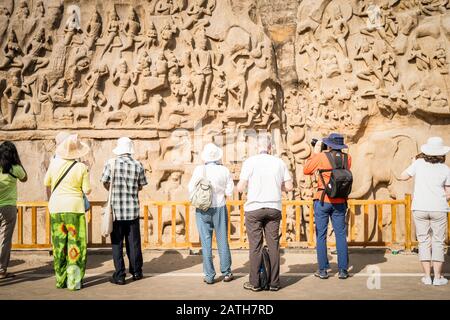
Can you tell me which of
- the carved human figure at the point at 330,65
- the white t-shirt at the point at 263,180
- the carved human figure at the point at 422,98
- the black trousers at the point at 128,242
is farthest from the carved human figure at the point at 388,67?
the black trousers at the point at 128,242

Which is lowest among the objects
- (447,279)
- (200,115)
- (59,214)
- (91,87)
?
(447,279)

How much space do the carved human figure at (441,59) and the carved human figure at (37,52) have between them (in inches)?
385

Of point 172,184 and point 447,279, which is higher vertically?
point 172,184

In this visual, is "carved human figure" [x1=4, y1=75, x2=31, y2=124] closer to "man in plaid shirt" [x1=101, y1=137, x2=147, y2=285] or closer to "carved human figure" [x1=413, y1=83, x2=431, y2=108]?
"man in plaid shirt" [x1=101, y1=137, x2=147, y2=285]

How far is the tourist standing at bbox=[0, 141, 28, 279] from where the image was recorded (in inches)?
277

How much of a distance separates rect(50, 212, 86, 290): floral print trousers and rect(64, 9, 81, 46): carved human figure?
8.13 m

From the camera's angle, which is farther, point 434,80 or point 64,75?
point 64,75

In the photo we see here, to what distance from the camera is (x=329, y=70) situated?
13031mm

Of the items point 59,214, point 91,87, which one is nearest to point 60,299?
point 59,214

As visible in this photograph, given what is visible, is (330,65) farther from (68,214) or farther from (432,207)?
(68,214)

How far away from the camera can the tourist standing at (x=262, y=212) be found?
6.20 meters

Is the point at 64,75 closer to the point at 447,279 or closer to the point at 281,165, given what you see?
the point at 281,165

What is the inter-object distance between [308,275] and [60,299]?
10.9 feet

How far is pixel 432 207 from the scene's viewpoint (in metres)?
6.43
